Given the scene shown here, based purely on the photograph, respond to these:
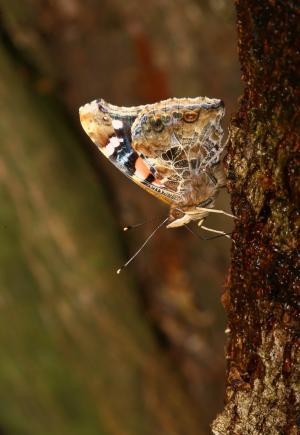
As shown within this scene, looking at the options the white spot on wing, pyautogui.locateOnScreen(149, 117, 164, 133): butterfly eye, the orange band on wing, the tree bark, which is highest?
pyautogui.locateOnScreen(149, 117, 164, 133): butterfly eye

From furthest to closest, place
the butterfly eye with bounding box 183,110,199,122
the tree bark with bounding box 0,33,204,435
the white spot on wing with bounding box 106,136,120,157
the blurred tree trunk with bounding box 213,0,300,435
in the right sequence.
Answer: the tree bark with bounding box 0,33,204,435 < the white spot on wing with bounding box 106,136,120,157 < the butterfly eye with bounding box 183,110,199,122 < the blurred tree trunk with bounding box 213,0,300,435

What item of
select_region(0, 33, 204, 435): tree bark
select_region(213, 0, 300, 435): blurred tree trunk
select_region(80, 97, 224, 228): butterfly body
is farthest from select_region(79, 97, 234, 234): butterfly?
select_region(0, 33, 204, 435): tree bark

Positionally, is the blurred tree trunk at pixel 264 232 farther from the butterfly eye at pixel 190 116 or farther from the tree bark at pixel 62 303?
the tree bark at pixel 62 303

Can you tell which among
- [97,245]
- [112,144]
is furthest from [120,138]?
[97,245]

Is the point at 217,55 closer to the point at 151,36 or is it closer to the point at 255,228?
the point at 151,36

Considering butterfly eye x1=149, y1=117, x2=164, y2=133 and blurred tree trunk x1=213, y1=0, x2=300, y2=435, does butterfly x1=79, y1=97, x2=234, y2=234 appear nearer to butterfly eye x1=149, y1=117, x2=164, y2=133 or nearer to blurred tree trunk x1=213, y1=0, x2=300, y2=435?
butterfly eye x1=149, y1=117, x2=164, y2=133

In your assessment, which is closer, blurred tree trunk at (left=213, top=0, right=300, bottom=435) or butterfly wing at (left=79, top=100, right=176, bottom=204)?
blurred tree trunk at (left=213, top=0, right=300, bottom=435)
